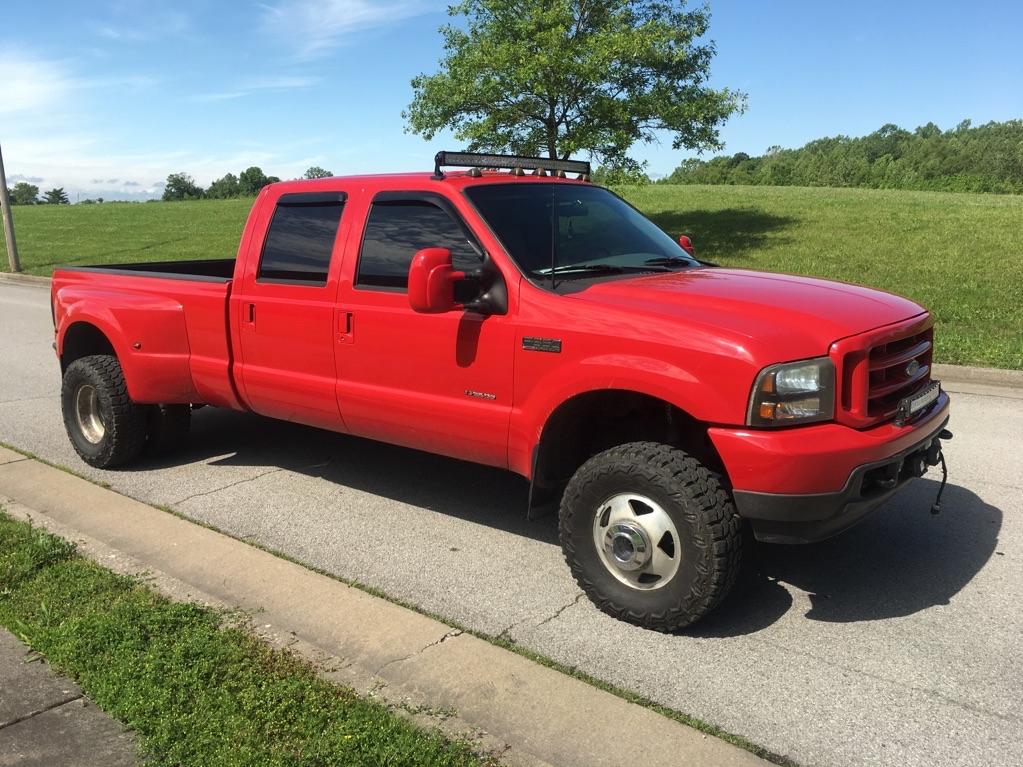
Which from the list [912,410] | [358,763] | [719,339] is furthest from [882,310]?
[358,763]

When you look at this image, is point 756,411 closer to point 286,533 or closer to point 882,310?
point 882,310

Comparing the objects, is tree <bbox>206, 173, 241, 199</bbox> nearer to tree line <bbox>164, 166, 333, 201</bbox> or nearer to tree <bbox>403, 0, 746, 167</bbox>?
tree line <bbox>164, 166, 333, 201</bbox>

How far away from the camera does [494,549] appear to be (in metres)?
4.70

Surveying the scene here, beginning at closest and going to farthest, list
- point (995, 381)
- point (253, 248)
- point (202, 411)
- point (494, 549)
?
point (494, 549) < point (253, 248) < point (202, 411) < point (995, 381)

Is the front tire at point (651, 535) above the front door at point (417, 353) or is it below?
below

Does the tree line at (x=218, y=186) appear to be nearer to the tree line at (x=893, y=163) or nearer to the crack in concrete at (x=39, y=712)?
the tree line at (x=893, y=163)

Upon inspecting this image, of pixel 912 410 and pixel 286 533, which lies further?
→ pixel 286 533

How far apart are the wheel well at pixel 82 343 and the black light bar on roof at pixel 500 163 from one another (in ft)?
10.4

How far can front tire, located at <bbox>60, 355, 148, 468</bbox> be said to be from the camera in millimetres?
5930

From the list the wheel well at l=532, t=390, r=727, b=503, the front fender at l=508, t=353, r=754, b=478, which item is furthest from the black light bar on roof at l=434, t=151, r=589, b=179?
the wheel well at l=532, t=390, r=727, b=503

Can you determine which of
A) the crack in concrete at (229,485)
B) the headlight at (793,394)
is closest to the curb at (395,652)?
the crack in concrete at (229,485)

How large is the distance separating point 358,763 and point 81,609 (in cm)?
178

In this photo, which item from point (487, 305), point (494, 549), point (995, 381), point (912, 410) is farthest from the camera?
point (995, 381)

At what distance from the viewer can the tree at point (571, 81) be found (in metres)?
19.3
